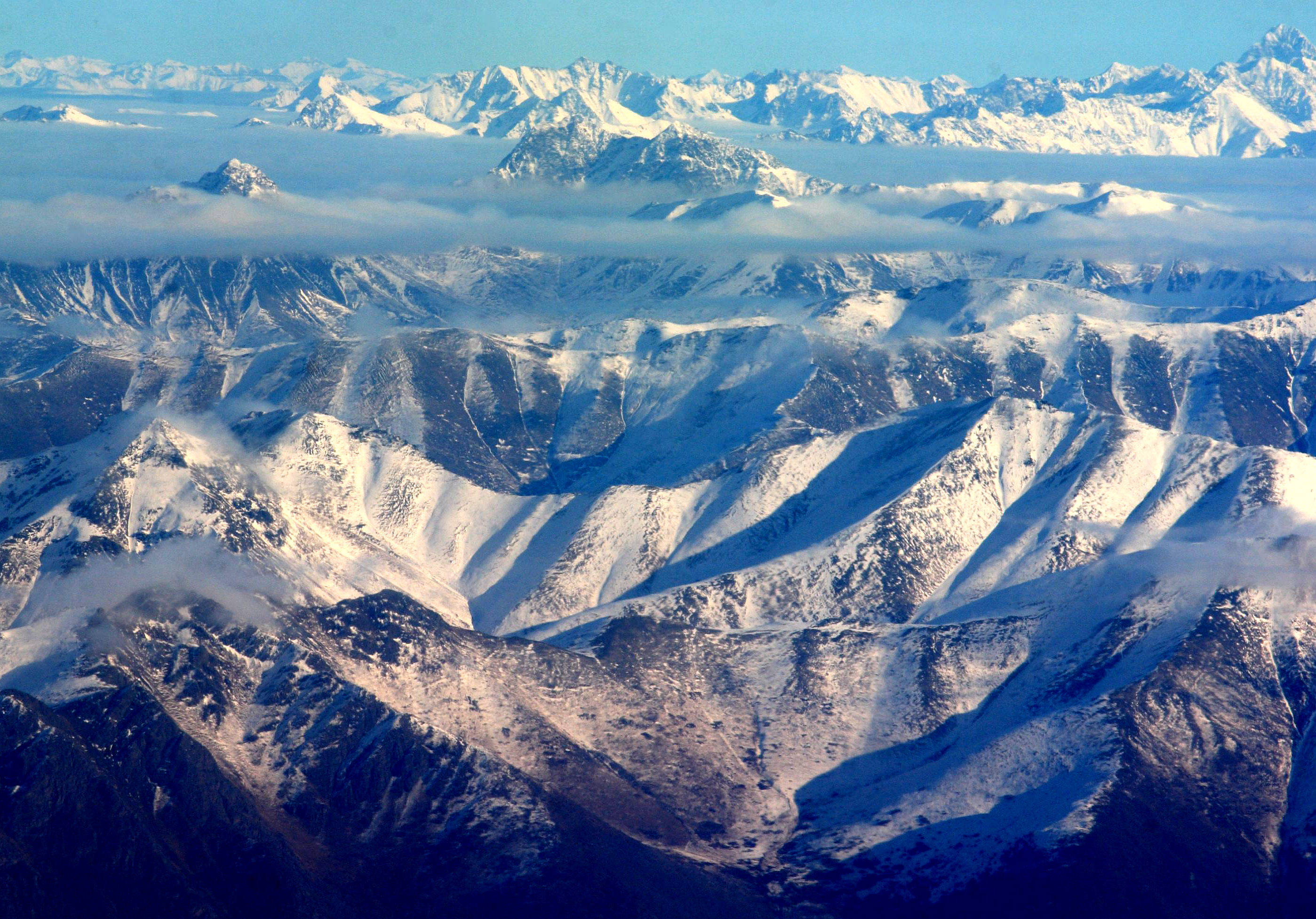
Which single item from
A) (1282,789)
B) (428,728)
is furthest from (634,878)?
(1282,789)

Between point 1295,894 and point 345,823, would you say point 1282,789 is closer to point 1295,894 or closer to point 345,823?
point 1295,894

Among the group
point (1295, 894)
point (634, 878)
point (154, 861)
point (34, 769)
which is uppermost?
point (34, 769)

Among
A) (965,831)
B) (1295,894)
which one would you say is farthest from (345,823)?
(1295,894)

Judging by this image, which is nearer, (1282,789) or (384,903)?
(384,903)

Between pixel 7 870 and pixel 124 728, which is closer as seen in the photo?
pixel 7 870

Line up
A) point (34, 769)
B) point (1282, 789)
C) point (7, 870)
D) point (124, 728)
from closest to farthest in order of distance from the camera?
point (7, 870), point (34, 769), point (124, 728), point (1282, 789)

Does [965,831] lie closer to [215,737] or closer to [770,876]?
[770,876]

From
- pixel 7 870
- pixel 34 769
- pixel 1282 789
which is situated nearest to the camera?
pixel 7 870

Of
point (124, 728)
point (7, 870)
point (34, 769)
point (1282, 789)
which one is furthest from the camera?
point (1282, 789)

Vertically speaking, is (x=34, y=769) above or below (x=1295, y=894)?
above
